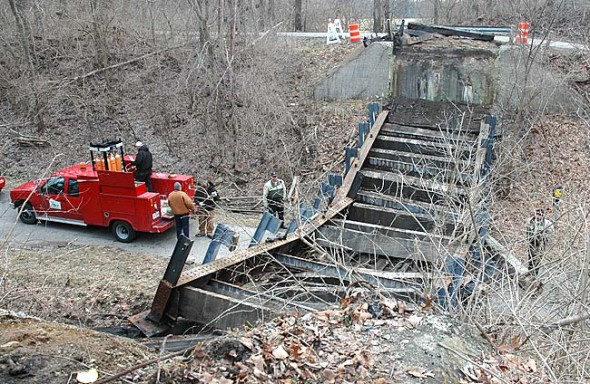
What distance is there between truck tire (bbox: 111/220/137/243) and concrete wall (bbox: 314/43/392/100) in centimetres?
879

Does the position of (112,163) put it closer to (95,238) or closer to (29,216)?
(95,238)

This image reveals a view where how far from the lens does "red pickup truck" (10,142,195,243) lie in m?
12.2

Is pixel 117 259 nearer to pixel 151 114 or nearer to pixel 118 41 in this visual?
pixel 151 114

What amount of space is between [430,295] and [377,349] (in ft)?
4.04

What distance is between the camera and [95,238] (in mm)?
13031

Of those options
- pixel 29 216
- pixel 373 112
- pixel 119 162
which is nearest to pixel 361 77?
pixel 373 112

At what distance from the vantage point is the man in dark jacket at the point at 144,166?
12859 mm

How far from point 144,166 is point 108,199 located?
1130mm

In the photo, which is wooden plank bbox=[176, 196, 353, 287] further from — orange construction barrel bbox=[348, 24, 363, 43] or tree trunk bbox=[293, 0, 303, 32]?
tree trunk bbox=[293, 0, 303, 32]

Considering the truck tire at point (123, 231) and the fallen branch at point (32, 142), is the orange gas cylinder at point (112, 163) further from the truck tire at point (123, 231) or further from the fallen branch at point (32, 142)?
the fallen branch at point (32, 142)

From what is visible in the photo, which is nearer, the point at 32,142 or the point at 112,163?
the point at 112,163

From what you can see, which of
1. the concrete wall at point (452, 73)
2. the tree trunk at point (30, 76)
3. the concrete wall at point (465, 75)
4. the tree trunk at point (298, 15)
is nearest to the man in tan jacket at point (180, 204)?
the concrete wall at point (465, 75)

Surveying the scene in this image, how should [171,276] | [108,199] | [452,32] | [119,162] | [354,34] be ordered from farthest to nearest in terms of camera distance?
[354,34]
[452,32]
[119,162]
[108,199]
[171,276]

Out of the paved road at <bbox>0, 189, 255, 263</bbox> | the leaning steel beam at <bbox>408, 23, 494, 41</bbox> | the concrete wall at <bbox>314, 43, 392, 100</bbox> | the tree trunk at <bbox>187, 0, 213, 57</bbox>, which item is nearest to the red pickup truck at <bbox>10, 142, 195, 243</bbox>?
the paved road at <bbox>0, 189, 255, 263</bbox>
